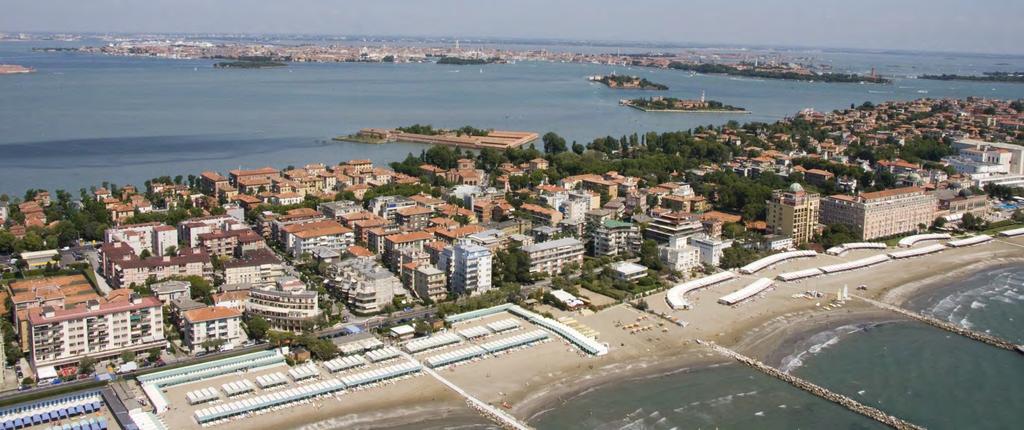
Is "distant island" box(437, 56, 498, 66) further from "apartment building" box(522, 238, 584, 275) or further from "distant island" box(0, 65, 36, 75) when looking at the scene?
"apartment building" box(522, 238, 584, 275)

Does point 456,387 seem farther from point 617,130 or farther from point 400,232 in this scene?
point 617,130

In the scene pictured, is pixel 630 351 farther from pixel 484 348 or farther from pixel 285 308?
pixel 285 308

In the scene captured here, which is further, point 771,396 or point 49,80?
point 49,80

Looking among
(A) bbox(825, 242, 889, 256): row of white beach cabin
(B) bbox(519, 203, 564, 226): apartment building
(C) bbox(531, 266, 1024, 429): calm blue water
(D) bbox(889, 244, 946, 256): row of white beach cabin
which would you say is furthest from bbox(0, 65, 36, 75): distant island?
(C) bbox(531, 266, 1024, 429): calm blue water

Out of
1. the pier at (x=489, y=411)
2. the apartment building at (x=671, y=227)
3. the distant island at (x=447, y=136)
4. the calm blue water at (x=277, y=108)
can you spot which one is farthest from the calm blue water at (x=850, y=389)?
the distant island at (x=447, y=136)

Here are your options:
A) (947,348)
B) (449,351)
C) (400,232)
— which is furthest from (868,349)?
(400,232)

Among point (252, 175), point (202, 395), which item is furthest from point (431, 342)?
point (252, 175)
